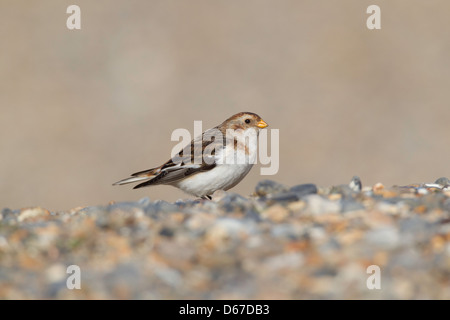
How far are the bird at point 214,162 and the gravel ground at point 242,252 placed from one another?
1.53 m

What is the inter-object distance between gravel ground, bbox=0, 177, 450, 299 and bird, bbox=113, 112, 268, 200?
1534mm

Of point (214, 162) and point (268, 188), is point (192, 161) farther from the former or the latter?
point (268, 188)

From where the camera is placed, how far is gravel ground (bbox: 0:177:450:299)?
3322 millimetres

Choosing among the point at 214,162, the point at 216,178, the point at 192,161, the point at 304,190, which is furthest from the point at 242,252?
the point at 192,161

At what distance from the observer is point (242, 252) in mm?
3621

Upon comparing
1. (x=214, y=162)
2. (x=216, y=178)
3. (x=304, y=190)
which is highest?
(x=214, y=162)

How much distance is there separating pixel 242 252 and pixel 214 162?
267cm

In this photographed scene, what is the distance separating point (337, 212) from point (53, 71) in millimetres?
17783

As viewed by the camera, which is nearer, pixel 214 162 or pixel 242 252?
pixel 242 252

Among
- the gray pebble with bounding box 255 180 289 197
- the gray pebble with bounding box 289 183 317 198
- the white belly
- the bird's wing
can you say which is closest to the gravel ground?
the gray pebble with bounding box 289 183 317 198

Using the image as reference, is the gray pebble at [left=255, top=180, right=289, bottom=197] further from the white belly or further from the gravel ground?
the white belly

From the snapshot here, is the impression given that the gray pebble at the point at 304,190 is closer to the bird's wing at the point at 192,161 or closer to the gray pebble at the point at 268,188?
the gray pebble at the point at 268,188

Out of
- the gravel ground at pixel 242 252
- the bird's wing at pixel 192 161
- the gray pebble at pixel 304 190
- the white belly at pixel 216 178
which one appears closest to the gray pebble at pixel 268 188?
the gray pebble at pixel 304 190

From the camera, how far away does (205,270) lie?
3.50m
